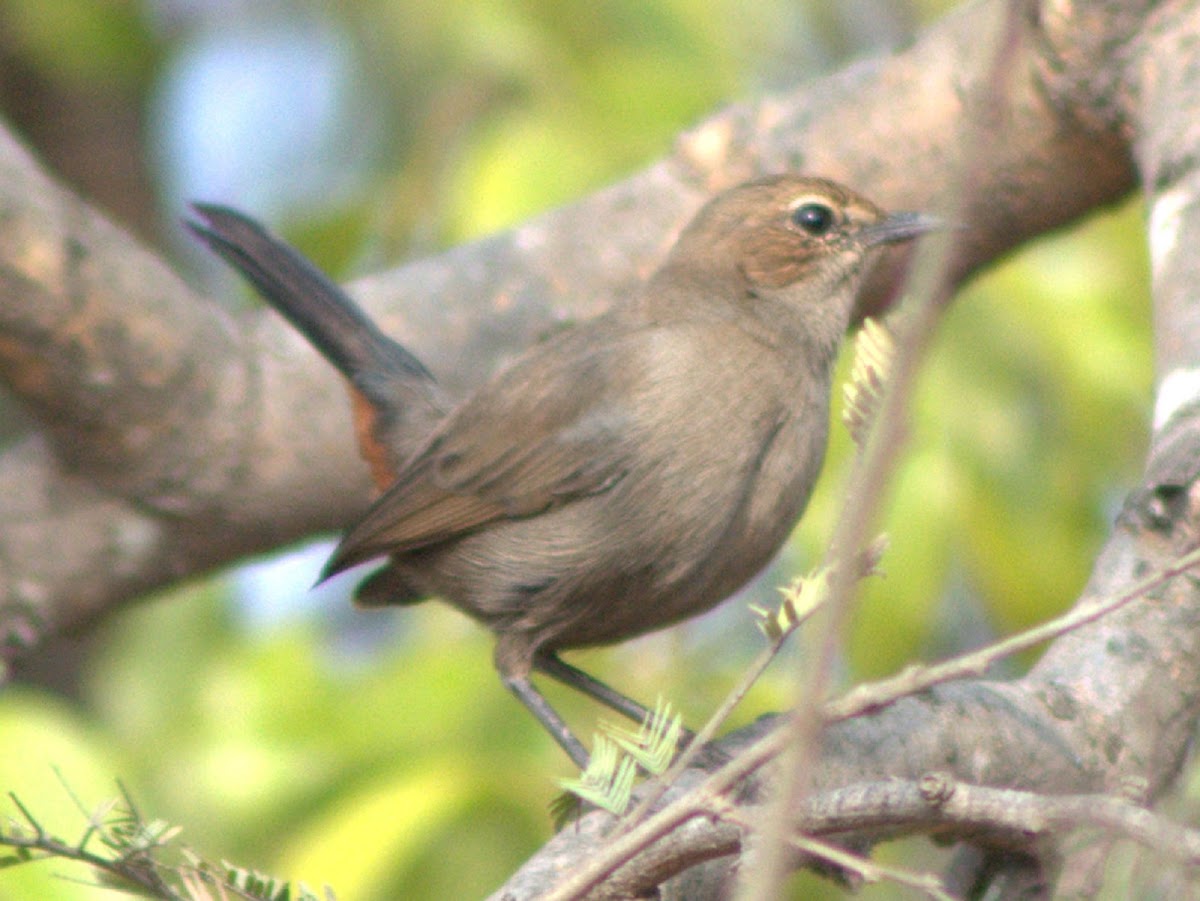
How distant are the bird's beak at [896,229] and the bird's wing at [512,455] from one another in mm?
720

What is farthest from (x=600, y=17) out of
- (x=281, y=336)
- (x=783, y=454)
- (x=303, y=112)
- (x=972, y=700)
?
(x=303, y=112)

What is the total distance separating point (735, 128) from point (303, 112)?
456cm

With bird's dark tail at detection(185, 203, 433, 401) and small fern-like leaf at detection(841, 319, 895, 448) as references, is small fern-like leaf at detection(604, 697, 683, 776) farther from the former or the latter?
bird's dark tail at detection(185, 203, 433, 401)

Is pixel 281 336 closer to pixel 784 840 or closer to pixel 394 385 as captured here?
pixel 394 385

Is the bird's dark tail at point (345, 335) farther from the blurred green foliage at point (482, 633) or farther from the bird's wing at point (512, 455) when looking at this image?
the blurred green foliage at point (482, 633)

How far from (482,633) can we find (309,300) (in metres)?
1.08

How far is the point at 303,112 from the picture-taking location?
838cm

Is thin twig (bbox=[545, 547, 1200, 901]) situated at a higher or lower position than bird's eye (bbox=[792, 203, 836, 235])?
lower

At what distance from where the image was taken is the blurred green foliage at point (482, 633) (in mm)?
3188

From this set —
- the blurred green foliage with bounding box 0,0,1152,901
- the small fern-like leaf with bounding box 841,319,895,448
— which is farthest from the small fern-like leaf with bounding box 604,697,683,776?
the blurred green foliage with bounding box 0,0,1152,901

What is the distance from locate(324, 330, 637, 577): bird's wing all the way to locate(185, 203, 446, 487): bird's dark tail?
26 centimetres

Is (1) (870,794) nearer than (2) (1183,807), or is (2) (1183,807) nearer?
(2) (1183,807)

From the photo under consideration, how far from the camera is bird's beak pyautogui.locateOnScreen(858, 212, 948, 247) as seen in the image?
3.70 meters

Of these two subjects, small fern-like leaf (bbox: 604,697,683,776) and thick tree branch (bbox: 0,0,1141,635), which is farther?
thick tree branch (bbox: 0,0,1141,635)
